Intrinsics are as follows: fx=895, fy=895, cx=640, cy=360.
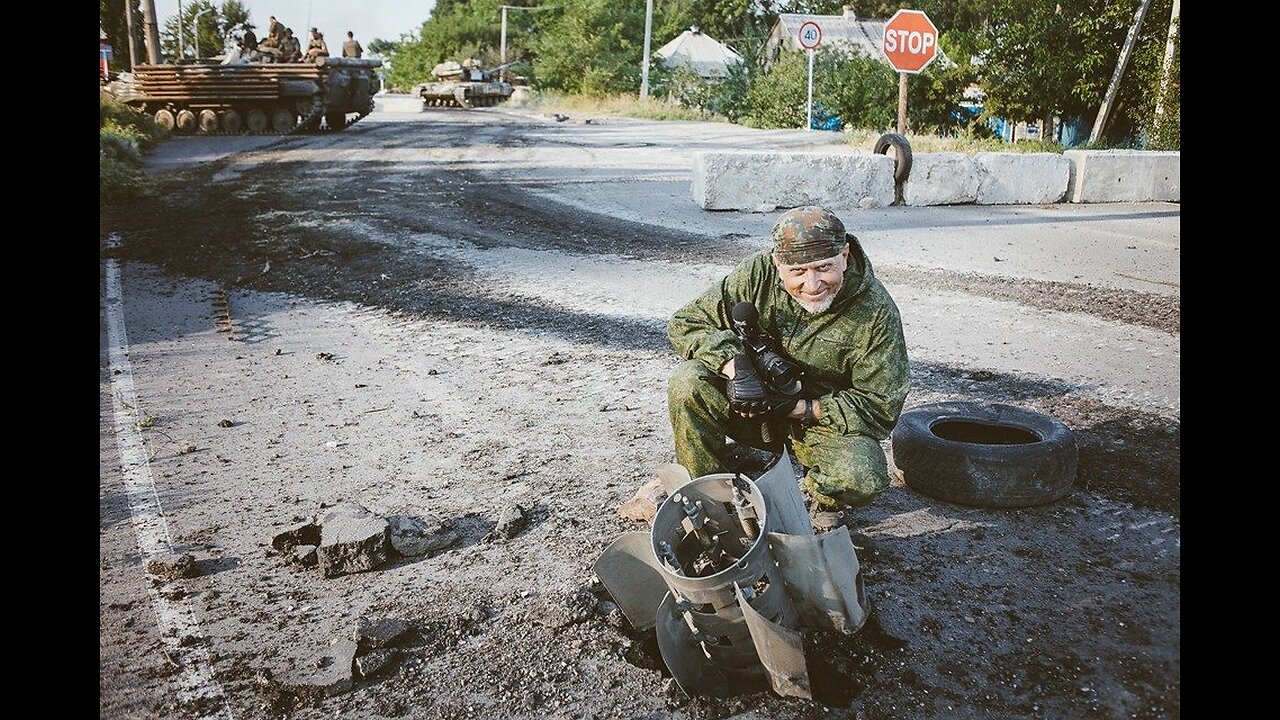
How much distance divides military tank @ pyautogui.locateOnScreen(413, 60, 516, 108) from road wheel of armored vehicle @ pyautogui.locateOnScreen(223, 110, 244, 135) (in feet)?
72.4

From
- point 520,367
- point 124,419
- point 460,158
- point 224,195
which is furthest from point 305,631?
point 460,158

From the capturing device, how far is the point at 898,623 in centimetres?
265

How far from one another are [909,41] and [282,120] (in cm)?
1604

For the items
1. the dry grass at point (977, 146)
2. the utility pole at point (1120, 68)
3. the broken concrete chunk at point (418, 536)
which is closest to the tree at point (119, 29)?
the dry grass at point (977, 146)

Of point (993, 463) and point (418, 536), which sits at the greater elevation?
point (993, 463)

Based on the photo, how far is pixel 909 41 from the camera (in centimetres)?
1196

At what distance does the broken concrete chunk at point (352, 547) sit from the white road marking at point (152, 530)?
43 centimetres

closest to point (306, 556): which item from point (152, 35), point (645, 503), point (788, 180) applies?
point (645, 503)

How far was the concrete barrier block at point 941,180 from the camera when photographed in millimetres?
10930

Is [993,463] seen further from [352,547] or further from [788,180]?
[788,180]

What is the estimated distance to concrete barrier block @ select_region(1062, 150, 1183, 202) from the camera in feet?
36.4

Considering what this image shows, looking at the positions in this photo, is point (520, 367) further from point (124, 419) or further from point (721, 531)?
point (721, 531)

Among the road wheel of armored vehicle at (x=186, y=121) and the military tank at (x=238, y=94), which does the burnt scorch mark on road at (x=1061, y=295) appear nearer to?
the military tank at (x=238, y=94)

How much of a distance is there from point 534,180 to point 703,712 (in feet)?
37.3
